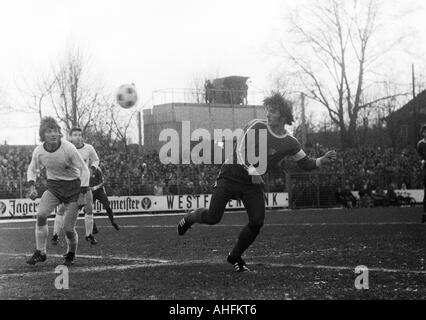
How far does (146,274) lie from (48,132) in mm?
2660

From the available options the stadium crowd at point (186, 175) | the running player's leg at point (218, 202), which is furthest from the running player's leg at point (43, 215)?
the stadium crowd at point (186, 175)

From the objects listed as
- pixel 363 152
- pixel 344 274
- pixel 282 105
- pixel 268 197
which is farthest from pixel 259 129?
pixel 363 152

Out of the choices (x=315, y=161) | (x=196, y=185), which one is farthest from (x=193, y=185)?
(x=315, y=161)

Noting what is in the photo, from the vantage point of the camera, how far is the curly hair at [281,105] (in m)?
8.66

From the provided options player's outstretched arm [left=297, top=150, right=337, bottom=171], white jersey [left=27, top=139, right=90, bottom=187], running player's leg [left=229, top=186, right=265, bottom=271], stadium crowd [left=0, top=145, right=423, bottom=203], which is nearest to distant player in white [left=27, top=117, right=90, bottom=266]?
white jersey [left=27, top=139, right=90, bottom=187]

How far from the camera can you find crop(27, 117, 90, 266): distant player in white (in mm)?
9930

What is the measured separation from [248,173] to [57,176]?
3.00m

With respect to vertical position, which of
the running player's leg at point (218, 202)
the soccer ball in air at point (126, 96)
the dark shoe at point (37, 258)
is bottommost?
the dark shoe at point (37, 258)

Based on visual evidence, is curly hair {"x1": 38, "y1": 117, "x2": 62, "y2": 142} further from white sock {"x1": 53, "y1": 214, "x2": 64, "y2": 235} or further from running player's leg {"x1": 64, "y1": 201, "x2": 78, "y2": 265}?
Result: white sock {"x1": 53, "y1": 214, "x2": 64, "y2": 235}

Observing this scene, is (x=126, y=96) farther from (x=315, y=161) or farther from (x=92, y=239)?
(x=315, y=161)

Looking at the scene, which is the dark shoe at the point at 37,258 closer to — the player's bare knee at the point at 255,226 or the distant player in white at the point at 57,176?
the distant player in white at the point at 57,176

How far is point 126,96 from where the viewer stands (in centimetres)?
1847
